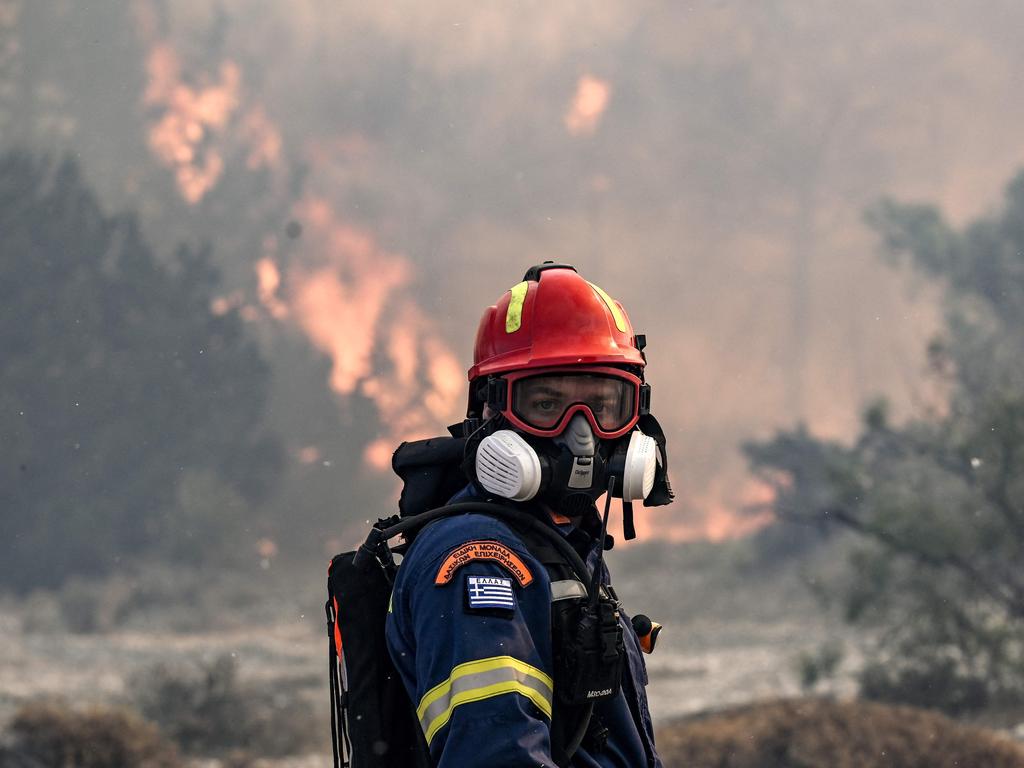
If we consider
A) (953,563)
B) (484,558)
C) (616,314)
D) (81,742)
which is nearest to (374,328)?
(953,563)

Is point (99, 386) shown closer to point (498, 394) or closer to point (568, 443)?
point (498, 394)

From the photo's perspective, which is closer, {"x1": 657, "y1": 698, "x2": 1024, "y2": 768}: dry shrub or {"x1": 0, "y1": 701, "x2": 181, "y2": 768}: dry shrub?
{"x1": 657, "y1": 698, "x2": 1024, "y2": 768}: dry shrub

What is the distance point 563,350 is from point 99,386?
38.4 m

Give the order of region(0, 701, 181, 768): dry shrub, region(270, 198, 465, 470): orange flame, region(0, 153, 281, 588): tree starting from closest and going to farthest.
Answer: region(0, 701, 181, 768): dry shrub → region(0, 153, 281, 588): tree → region(270, 198, 465, 470): orange flame

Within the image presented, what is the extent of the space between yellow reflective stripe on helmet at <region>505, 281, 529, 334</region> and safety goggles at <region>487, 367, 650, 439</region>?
0.42 ft

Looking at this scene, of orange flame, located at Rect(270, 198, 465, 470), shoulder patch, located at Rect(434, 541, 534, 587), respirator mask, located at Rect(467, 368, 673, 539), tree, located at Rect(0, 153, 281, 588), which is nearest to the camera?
shoulder patch, located at Rect(434, 541, 534, 587)

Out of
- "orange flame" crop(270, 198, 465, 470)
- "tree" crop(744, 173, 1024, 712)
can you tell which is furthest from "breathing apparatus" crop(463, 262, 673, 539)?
"orange flame" crop(270, 198, 465, 470)

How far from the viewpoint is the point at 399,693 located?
254cm

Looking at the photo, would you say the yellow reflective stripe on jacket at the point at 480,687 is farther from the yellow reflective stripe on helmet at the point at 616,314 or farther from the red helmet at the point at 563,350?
the yellow reflective stripe on helmet at the point at 616,314

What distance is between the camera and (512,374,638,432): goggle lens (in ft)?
8.73

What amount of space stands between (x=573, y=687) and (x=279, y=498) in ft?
136

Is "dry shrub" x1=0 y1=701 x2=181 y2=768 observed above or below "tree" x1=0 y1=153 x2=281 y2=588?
below

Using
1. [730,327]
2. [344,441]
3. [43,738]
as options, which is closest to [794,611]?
[730,327]

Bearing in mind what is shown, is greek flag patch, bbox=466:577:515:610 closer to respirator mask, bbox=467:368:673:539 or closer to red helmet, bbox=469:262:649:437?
respirator mask, bbox=467:368:673:539
